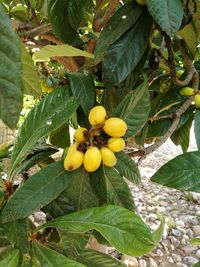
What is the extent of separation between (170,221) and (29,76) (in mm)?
2233

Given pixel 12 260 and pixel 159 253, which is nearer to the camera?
pixel 12 260

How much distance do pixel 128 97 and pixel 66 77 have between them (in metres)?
0.16

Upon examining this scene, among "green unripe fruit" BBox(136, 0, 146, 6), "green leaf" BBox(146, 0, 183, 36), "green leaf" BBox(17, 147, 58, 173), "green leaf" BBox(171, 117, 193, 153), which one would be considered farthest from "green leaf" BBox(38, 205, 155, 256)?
"green leaf" BBox(171, 117, 193, 153)

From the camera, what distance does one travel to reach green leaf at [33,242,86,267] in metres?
0.68

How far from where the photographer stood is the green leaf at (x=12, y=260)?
2.34ft

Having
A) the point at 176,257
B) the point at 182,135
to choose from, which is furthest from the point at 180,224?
the point at 182,135

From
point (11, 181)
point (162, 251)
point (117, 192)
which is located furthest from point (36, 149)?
point (162, 251)

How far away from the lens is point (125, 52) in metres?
0.85

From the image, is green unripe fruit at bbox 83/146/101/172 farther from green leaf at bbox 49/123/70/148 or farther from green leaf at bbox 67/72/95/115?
green leaf at bbox 49/123/70/148

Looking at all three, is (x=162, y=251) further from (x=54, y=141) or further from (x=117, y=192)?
(x=117, y=192)

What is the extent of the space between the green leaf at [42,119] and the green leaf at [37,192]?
0.06 m

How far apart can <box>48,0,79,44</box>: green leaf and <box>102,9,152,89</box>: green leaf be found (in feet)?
0.37

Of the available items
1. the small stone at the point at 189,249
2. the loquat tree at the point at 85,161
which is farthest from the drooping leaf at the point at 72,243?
the small stone at the point at 189,249

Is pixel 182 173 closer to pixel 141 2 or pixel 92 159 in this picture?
pixel 92 159
